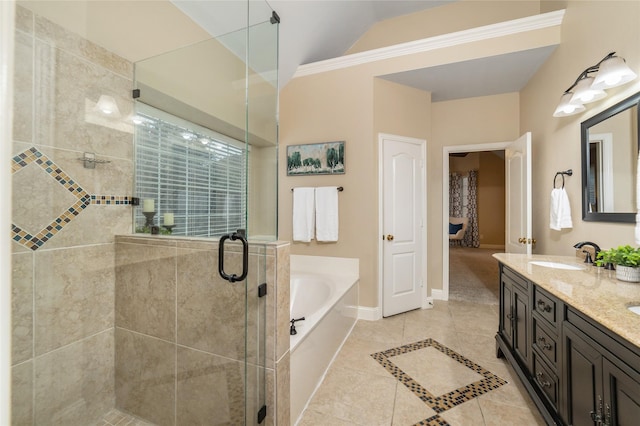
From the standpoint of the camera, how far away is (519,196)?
2.81 meters

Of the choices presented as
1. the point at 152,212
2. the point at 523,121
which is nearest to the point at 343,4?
the point at 523,121

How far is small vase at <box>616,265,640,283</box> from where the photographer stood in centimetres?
128

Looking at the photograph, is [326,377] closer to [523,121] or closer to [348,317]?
[348,317]

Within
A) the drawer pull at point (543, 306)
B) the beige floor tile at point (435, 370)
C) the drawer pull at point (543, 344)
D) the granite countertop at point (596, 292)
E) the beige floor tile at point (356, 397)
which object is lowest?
the beige floor tile at point (356, 397)

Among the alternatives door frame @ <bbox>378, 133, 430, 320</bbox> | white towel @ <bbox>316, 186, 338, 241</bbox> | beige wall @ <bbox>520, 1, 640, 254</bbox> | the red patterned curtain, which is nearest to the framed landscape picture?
white towel @ <bbox>316, 186, 338, 241</bbox>

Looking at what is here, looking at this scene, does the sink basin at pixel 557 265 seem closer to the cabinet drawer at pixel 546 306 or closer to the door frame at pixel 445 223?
the cabinet drawer at pixel 546 306

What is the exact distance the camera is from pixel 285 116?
3.26 meters

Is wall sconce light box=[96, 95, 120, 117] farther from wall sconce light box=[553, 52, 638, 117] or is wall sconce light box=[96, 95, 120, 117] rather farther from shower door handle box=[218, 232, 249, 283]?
wall sconce light box=[553, 52, 638, 117]

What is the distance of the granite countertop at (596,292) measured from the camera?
85 centimetres

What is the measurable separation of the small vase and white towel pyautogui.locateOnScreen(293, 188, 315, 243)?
238cm

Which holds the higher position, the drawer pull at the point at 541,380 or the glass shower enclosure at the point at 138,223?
the glass shower enclosure at the point at 138,223

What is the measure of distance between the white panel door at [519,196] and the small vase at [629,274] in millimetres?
1286

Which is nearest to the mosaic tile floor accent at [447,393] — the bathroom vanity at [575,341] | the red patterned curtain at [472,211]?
the bathroom vanity at [575,341]

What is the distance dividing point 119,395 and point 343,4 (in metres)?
3.79
